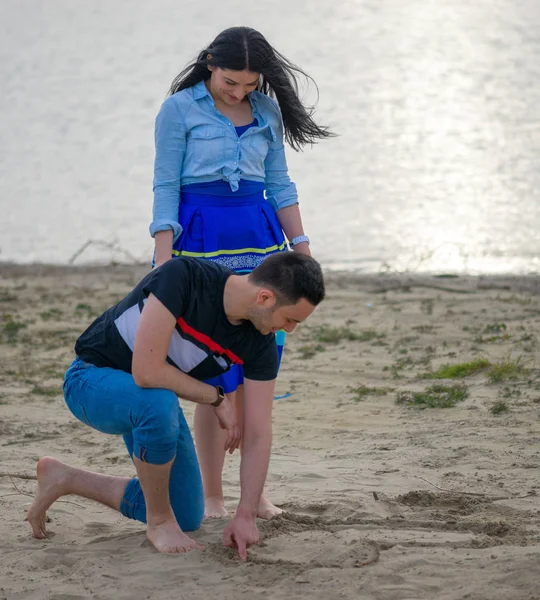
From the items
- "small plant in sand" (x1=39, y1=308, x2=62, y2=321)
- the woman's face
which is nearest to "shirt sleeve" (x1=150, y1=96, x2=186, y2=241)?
the woman's face

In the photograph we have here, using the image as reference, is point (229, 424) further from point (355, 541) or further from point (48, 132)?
point (48, 132)

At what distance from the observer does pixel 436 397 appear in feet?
18.8

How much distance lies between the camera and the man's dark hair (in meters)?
3.39

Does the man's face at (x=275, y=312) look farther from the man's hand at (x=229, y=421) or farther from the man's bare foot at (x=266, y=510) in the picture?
the man's bare foot at (x=266, y=510)

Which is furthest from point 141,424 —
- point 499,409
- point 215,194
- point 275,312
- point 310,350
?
point 310,350

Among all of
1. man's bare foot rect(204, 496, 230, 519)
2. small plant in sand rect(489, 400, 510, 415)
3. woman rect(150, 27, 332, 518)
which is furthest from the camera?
small plant in sand rect(489, 400, 510, 415)

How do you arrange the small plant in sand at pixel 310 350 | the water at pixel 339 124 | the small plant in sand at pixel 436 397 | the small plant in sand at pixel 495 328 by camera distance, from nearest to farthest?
the small plant in sand at pixel 436 397
the small plant in sand at pixel 310 350
the small plant in sand at pixel 495 328
the water at pixel 339 124

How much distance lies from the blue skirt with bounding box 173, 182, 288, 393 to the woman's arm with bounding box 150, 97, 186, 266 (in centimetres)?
6


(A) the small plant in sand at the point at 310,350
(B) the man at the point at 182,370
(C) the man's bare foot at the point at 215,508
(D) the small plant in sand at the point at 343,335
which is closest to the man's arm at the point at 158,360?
(B) the man at the point at 182,370

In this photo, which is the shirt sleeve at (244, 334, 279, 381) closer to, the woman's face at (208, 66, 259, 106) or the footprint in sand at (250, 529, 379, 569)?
the footprint in sand at (250, 529, 379, 569)

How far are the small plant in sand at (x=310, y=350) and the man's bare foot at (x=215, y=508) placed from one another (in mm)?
2864

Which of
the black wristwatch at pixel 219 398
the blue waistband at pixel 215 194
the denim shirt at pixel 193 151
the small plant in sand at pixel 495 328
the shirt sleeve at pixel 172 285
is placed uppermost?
the denim shirt at pixel 193 151

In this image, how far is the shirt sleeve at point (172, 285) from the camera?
3.44 m

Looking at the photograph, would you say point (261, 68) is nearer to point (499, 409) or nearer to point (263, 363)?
point (263, 363)
